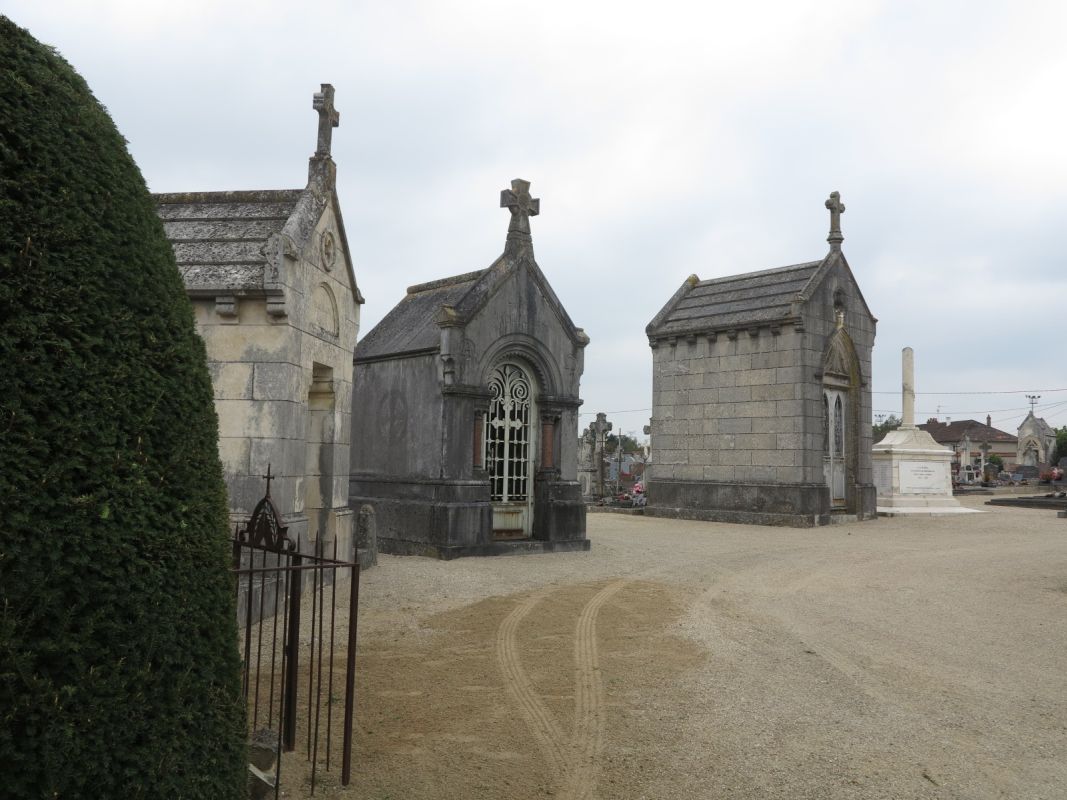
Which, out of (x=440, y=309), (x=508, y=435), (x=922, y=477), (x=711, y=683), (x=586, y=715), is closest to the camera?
(x=586, y=715)

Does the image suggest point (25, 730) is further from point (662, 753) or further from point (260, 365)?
point (260, 365)

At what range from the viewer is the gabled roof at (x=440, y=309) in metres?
13.0

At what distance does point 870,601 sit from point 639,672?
413 centimetres

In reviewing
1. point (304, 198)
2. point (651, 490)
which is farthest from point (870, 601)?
point (651, 490)

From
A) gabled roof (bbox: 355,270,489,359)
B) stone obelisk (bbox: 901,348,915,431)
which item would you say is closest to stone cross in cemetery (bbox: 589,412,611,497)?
stone obelisk (bbox: 901,348,915,431)

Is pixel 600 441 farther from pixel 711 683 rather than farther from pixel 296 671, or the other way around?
pixel 296 671

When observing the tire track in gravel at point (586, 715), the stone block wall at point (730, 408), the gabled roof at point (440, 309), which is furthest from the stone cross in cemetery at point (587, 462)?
the tire track in gravel at point (586, 715)

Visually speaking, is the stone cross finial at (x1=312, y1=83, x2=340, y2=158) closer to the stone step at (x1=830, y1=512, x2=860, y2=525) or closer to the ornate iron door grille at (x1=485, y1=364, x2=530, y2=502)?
the ornate iron door grille at (x1=485, y1=364, x2=530, y2=502)

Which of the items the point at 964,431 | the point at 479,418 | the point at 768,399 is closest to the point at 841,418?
the point at 768,399

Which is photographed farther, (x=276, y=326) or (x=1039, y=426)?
(x=1039, y=426)

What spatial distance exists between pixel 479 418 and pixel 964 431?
244 feet

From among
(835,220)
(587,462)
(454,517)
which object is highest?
(835,220)

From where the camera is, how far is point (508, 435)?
1384 cm

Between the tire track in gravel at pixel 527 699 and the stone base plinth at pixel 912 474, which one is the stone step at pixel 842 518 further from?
the tire track in gravel at pixel 527 699
